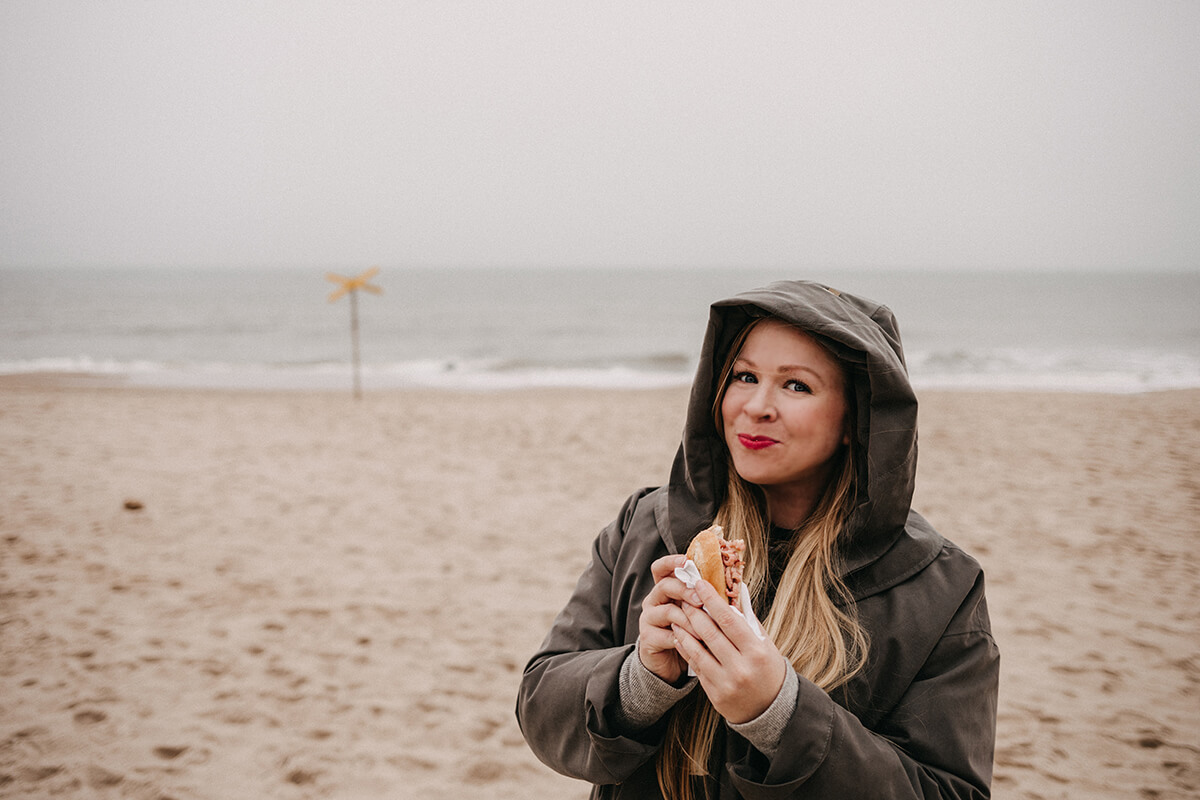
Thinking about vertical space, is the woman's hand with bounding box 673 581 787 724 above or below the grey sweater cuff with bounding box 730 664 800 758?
above

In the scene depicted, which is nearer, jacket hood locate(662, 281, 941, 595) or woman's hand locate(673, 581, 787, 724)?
woman's hand locate(673, 581, 787, 724)

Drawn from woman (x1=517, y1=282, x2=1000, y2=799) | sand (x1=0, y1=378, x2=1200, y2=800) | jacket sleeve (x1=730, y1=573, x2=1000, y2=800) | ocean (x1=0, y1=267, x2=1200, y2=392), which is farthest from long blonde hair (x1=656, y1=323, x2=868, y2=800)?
ocean (x1=0, y1=267, x2=1200, y2=392)

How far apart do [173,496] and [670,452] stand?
21.8 ft

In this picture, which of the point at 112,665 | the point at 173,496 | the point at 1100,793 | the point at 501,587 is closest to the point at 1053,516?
the point at 1100,793

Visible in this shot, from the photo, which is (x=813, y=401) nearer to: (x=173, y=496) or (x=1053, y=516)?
(x=1053, y=516)

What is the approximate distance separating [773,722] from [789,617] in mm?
369

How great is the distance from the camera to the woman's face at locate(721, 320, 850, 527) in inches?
63.5

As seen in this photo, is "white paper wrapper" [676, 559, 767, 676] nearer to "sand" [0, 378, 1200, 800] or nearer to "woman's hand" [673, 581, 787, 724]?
"woman's hand" [673, 581, 787, 724]

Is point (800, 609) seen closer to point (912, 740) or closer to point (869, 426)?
point (912, 740)

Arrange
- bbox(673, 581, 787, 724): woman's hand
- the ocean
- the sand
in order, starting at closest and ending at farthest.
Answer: bbox(673, 581, 787, 724): woman's hand, the sand, the ocean

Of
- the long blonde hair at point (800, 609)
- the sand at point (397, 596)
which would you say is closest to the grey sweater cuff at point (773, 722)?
the long blonde hair at point (800, 609)

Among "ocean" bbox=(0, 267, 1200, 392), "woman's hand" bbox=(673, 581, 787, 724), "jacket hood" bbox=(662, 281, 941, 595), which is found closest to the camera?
"woman's hand" bbox=(673, 581, 787, 724)

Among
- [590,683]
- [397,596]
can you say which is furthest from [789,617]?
[397,596]

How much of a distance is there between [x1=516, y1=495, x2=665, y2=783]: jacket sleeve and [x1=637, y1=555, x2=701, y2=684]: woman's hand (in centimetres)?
13
